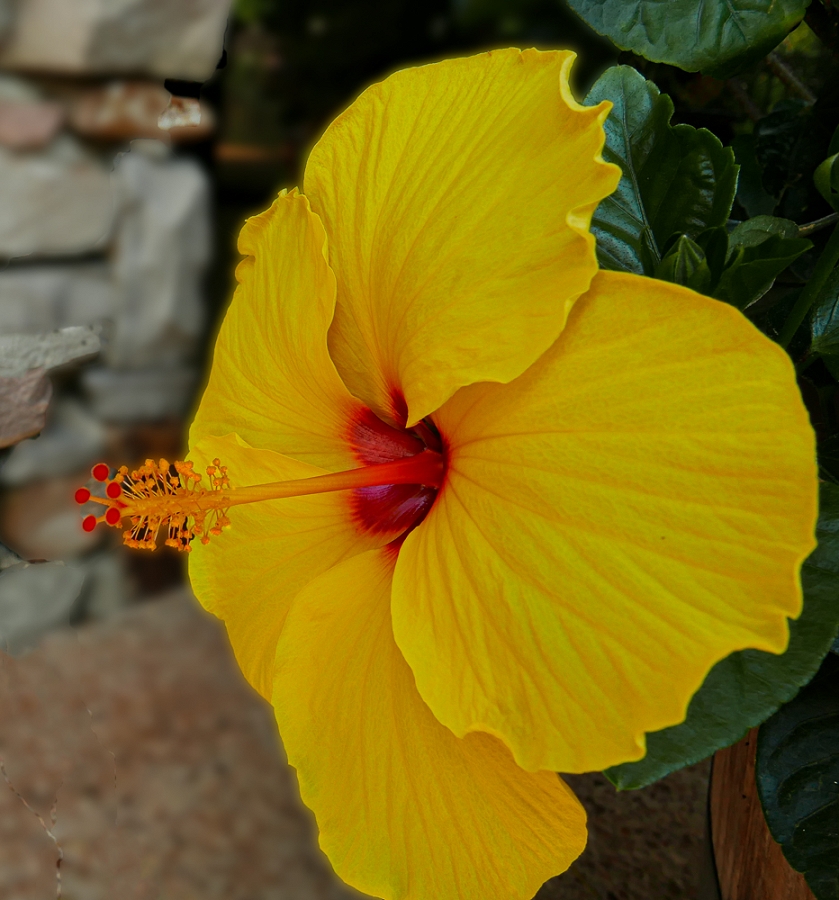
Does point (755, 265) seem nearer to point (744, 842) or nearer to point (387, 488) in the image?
point (387, 488)

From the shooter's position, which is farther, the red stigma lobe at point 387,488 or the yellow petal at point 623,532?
the red stigma lobe at point 387,488

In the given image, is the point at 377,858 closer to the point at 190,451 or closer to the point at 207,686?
the point at 190,451

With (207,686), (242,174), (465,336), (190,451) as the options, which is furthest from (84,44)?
(465,336)

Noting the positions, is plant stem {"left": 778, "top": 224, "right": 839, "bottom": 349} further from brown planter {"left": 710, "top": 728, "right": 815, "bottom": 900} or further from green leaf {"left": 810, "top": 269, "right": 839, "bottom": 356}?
brown planter {"left": 710, "top": 728, "right": 815, "bottom": 900}

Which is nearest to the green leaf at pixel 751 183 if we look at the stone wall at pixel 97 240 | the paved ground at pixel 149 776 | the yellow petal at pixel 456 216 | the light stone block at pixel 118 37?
the yellow petal at pixel 456 216

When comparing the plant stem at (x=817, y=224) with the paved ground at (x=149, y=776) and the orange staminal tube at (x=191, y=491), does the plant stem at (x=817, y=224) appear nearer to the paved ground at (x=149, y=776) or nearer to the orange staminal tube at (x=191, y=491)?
the orange staminal tube at (x=191, y=491)

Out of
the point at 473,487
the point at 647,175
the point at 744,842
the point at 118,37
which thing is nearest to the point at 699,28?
the point at 647,175
